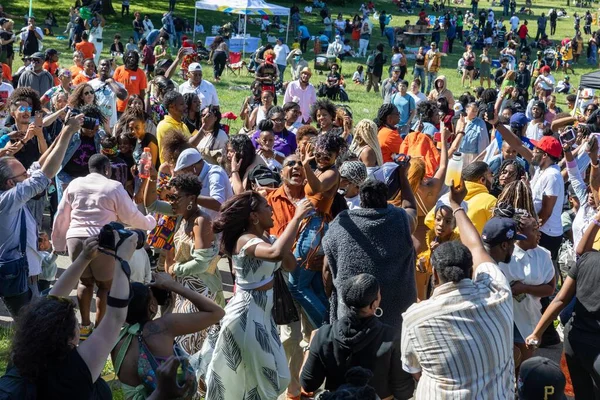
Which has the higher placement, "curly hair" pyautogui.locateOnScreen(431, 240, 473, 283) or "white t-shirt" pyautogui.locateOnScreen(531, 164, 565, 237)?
"curly hair" pyautogui.locateOnScreen(431, 240, 473, 283)

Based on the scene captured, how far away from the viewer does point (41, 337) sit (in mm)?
3371

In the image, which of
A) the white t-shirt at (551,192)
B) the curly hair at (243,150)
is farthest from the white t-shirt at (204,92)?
the white t-shirt at (551,192)

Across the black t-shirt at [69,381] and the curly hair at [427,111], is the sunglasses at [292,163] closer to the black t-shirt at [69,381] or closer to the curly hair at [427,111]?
the black t-shirt at [69,381]

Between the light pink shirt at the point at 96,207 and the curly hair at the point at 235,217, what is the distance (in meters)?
1.71

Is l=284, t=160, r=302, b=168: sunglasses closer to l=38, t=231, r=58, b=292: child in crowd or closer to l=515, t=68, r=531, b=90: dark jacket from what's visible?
l=38, t=231, r=58, b=292: child in crowd

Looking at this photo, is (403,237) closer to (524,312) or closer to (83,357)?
(524,312)

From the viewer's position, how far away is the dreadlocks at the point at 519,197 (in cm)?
624

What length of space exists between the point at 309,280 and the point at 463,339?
6.83ft

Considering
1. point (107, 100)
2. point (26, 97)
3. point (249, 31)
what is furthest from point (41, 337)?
point (249, 31)

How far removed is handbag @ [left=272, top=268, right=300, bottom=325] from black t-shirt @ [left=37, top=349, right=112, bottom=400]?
226cm

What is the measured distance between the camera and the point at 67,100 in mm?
10180

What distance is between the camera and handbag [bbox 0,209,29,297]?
6094 mm

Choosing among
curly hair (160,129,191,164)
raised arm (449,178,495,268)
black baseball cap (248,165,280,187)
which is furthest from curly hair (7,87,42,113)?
raised arm (449,178,495,268)

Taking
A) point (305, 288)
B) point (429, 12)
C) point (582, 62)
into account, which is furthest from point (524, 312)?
point (429, 12)
